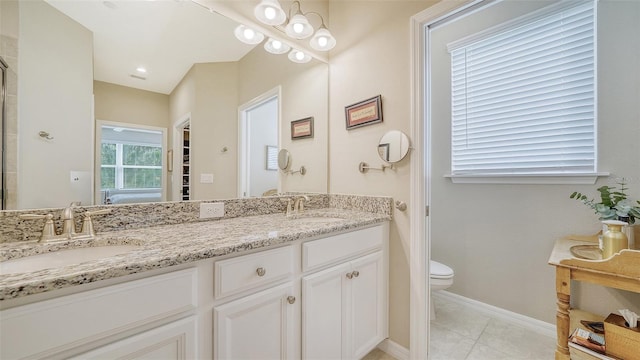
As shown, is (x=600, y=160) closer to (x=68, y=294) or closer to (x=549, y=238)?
(x=549, y=238)

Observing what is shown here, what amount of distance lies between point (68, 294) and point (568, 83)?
2.74m

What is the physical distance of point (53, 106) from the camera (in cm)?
103

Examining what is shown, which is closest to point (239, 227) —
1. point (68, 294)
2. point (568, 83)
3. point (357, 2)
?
point (68, 294)

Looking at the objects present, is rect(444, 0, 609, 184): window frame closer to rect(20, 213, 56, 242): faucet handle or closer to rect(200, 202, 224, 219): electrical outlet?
rect(200, 202, 224, 219): electrical outlet

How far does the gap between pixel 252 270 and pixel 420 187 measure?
3.43 ft

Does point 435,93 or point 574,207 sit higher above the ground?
point 435,93

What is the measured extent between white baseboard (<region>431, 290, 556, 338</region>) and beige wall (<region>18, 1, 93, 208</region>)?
2.72 metres

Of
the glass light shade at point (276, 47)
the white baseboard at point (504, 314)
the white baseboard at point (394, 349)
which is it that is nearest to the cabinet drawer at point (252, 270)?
the white baseboard at point (394, 349)

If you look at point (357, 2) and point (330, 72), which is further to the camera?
point (330, 72)

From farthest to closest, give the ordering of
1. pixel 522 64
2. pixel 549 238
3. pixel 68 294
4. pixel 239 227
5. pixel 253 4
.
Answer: pixel 522 64 < pixel 549 238 < pixel 253 4 < pixel 239 227 < pixel 68 294

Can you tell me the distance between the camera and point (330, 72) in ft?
6.75

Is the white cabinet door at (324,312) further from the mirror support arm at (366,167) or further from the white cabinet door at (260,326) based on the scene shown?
the mirror support arm at (366,167)

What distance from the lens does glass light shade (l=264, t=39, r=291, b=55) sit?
172cm

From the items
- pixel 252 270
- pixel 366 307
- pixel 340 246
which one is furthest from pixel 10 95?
pixel 366 307
